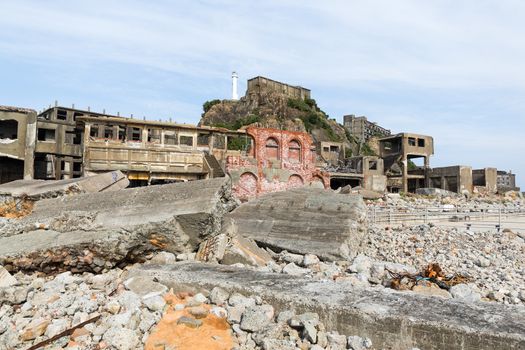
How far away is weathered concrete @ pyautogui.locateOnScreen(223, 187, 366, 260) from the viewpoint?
310 inches

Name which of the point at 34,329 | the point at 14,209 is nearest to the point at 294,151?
the point at 14,209

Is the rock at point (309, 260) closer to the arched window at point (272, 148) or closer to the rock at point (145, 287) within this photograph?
the rock at point (145, 287)

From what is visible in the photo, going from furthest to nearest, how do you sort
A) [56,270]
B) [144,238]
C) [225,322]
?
[144,238], [56,270], [225,322]

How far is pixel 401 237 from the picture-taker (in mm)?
11828

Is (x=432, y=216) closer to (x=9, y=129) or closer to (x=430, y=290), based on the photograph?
(x=430, y=290)

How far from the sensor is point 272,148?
19.4 metres

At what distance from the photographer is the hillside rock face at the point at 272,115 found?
50844 mm

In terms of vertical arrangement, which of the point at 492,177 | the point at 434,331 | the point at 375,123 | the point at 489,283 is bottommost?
the point at 489,283

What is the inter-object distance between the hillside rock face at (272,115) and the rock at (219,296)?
45.3 meters

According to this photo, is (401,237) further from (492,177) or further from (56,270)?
(492,177)

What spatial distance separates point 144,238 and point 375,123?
236 ft

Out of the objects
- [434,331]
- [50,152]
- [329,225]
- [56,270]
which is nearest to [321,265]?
[329,225]

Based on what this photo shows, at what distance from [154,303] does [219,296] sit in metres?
0.78

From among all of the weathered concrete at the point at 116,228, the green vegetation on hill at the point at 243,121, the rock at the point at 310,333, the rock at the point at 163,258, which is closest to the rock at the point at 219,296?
the rock at the point at 310,333
